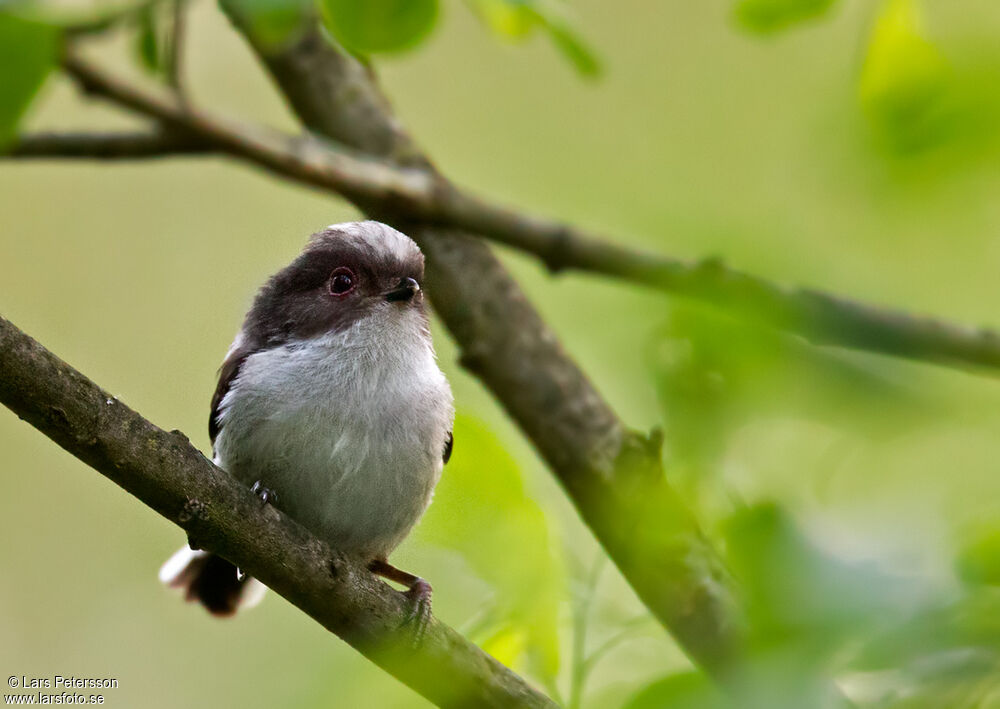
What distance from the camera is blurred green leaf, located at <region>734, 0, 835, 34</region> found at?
7.14ft

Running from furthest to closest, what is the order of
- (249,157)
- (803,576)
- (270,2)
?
(249,157) → (270,2) → (803,576)

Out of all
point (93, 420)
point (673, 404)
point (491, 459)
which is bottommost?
point (93, 420)

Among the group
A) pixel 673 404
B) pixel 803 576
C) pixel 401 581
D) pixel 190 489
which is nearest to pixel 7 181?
pixel 401 581

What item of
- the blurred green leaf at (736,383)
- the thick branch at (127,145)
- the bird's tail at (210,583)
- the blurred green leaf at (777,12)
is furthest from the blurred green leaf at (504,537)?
the bird's tail at (210,583)

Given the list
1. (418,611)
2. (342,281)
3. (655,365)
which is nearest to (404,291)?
(342,281)

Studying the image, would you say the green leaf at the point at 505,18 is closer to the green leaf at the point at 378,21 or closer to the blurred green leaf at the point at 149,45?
the green leaf at the point at 378,21

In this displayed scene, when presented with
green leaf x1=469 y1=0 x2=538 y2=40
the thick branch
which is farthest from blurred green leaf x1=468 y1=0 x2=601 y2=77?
the thick branch

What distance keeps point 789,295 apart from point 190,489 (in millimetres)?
1506

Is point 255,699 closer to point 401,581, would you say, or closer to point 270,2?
point 401,581

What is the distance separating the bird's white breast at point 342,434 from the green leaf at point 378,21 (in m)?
1.51

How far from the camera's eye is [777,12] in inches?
86.5

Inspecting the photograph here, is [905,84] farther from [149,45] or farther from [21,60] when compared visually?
[149,45]

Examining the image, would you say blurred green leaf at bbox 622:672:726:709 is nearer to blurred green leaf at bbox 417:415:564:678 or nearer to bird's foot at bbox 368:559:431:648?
blurred green leaf at bbox 417:415:564:678

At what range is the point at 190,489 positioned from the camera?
261cm
